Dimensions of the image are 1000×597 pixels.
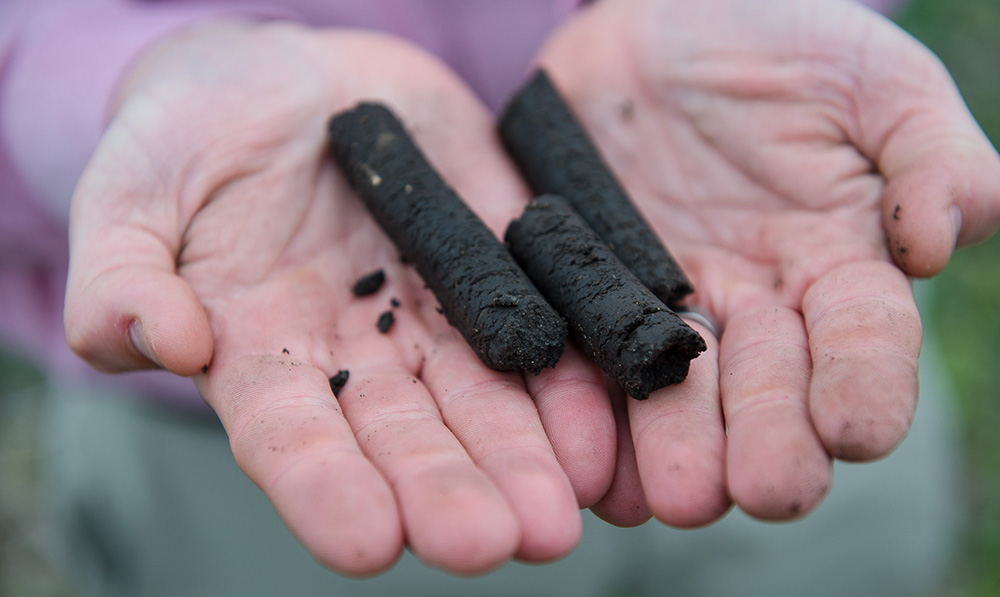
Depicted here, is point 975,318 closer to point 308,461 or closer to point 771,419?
point 771,419

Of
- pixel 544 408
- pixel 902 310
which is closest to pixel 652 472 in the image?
pixel 544 408

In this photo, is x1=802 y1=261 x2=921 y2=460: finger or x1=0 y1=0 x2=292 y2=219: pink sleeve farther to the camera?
x1=0 y1=0 x2=292 y2=219: pink sleeve

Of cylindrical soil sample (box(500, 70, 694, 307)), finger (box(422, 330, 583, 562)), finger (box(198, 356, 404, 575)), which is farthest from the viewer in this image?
cylindrical soil sample (box(500, 70, 694, 307))

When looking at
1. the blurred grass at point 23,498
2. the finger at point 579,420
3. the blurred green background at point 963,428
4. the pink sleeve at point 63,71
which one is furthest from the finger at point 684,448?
the blurred grass at point 23,498

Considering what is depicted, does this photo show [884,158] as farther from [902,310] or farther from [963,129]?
[902,310]

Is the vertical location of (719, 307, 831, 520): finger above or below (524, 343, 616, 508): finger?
above

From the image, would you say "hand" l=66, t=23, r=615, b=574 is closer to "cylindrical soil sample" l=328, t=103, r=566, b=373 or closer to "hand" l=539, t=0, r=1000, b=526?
"cylindrical soil sample" l=328, t=103, r=566, b=373

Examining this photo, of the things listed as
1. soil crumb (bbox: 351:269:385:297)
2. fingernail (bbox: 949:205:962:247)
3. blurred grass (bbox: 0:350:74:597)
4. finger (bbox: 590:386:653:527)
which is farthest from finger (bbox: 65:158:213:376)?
blurred grass (bbox: 0:350:74:597)
